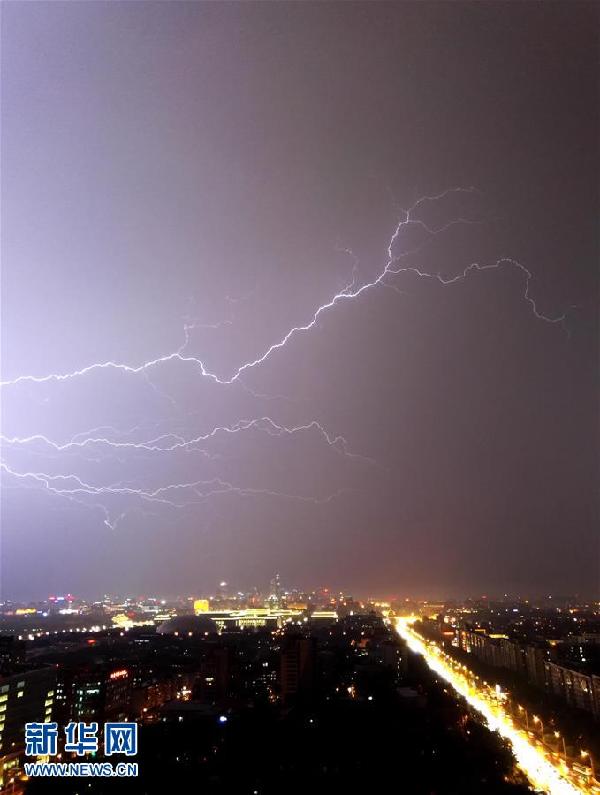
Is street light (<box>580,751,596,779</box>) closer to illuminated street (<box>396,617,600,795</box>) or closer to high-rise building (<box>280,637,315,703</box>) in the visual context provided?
illuminated street (<box>396,617,600,795</box>)

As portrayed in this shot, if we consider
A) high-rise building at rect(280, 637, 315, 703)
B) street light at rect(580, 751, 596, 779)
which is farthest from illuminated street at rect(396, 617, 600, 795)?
high-rise building at rect(280, 637, 315, 703)

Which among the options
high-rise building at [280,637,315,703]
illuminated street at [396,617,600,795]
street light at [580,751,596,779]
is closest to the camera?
illuminated street at [396,617,600,795]

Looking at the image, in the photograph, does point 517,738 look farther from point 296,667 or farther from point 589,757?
point 296,667

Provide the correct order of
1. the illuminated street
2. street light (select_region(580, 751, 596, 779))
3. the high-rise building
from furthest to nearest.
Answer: the high-rise building, street light (select_region(580, 751, 596, 779)), the illuminated street

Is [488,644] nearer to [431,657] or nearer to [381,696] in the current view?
[431,657]

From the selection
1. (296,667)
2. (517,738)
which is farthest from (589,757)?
(296,667)

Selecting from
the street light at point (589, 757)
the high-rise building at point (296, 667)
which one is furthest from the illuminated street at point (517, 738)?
the high-rise building at point (296, 667)

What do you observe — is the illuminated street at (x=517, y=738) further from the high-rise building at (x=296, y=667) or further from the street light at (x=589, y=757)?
the high-rise building at (x=296, y=667)

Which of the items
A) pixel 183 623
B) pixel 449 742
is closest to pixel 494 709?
pixel 449 742
